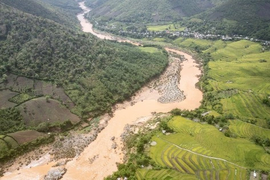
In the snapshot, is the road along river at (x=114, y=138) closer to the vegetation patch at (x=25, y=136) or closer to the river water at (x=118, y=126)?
the river water at (x=118, y=126)

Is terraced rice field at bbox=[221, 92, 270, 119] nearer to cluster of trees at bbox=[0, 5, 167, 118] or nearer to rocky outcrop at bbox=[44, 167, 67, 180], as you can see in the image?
cluster of trees at bbox=[0, 5, 167, 118]

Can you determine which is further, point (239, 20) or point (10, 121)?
point (239, 20)

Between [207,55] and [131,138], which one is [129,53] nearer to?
[207,55]

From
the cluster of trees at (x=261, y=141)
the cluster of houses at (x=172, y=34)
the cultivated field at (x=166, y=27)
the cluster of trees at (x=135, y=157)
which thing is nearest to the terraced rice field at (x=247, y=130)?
the cluster of trees at (x=261, y=141)

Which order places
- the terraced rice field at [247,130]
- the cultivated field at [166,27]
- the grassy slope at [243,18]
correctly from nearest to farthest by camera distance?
the terraced rice field at [247,130] < the grassy slope at [243,18] < the cultivated field at [166,27]

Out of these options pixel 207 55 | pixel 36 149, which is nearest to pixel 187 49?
pixel 207 55

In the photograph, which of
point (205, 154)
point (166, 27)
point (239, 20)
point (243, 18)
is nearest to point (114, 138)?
point (205, 154)

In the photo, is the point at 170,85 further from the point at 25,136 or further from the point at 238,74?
the point at 25,136
